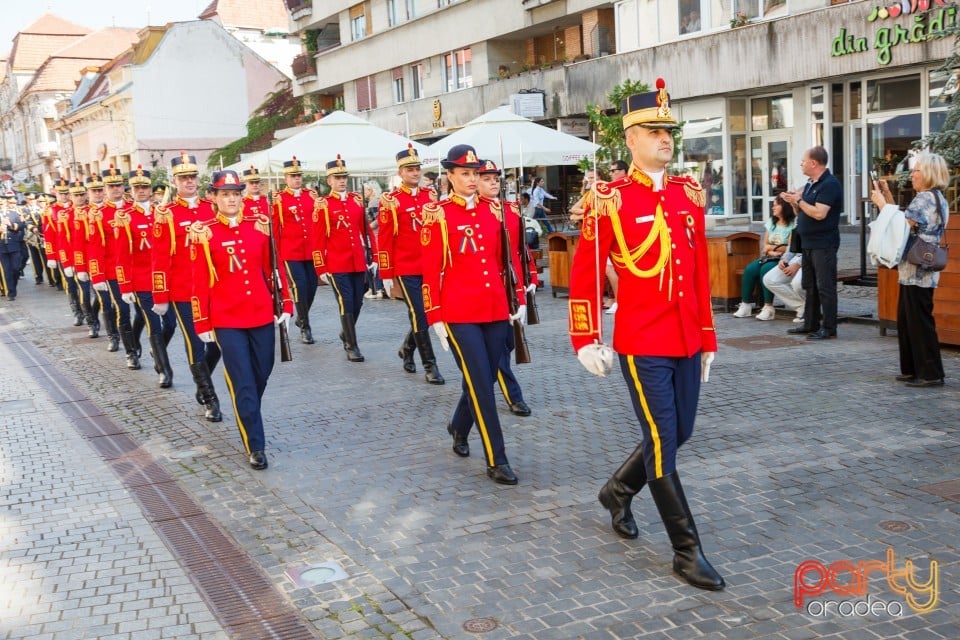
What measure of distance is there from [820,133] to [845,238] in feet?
12.2

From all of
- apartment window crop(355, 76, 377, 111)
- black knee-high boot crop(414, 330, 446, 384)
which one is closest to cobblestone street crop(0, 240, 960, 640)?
black knee-high boot crop(414, 330, 446, 384)

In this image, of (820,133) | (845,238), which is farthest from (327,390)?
(820,133)

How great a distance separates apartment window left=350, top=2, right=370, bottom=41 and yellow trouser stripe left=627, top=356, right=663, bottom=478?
42.4 metres

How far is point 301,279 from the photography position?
13.8 metres

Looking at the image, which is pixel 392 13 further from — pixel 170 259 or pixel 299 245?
pixel 170 259

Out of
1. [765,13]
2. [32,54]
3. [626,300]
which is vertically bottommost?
[626,300]

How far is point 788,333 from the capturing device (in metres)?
12.0

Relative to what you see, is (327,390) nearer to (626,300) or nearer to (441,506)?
(441,506)

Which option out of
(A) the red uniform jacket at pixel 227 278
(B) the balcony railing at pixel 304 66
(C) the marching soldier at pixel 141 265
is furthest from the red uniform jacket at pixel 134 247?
(B) the balcony railing at pixel 304 66

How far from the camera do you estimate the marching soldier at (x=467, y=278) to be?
696cm

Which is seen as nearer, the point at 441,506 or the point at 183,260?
the point at 441,506

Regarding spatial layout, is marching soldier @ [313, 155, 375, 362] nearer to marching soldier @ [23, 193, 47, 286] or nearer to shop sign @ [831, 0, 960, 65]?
shop sign @ [831, 0, 960, 65]

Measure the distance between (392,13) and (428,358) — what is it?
35.2 meters

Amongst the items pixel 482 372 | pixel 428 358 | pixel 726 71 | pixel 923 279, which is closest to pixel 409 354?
pixel 428 358
